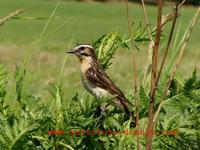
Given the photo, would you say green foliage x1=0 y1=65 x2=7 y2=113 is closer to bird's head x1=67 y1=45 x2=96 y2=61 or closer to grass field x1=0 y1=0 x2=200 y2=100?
bird's head x1=67 y1=45 x2=96 y2=61

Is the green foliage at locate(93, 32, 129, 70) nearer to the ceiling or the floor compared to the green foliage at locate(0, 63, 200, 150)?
nearer to the ceiling

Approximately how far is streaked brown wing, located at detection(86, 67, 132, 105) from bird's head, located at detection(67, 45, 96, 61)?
6 cm

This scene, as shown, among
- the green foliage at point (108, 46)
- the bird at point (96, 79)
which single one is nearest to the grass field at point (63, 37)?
the bird at point (96, 79)

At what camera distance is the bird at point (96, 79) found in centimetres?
274

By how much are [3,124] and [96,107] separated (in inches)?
14.7

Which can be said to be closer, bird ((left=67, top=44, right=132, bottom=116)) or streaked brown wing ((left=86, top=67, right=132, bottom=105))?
bird ((left=67, top=44, right=132, bottom=116))

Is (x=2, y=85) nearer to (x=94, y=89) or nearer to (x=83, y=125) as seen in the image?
(x=83, y=125)

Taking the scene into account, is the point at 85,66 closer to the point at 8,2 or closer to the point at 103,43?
the point at 103,43

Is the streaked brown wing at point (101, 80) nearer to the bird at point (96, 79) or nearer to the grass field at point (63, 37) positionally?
the bird at point (96, 79)

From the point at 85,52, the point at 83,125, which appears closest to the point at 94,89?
the point at 85,52

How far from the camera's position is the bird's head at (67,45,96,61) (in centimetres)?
289

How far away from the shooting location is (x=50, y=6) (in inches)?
1323

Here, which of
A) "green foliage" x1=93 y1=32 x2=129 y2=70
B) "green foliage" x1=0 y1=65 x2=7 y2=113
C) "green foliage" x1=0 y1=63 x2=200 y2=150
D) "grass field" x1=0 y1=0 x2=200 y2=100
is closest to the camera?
"green foliage" x1=0 y1=63 x2=200 y2=150

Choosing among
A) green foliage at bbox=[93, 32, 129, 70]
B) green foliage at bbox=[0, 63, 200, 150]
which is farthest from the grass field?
green foliage at bbox=[0, 63, 200, 150]
